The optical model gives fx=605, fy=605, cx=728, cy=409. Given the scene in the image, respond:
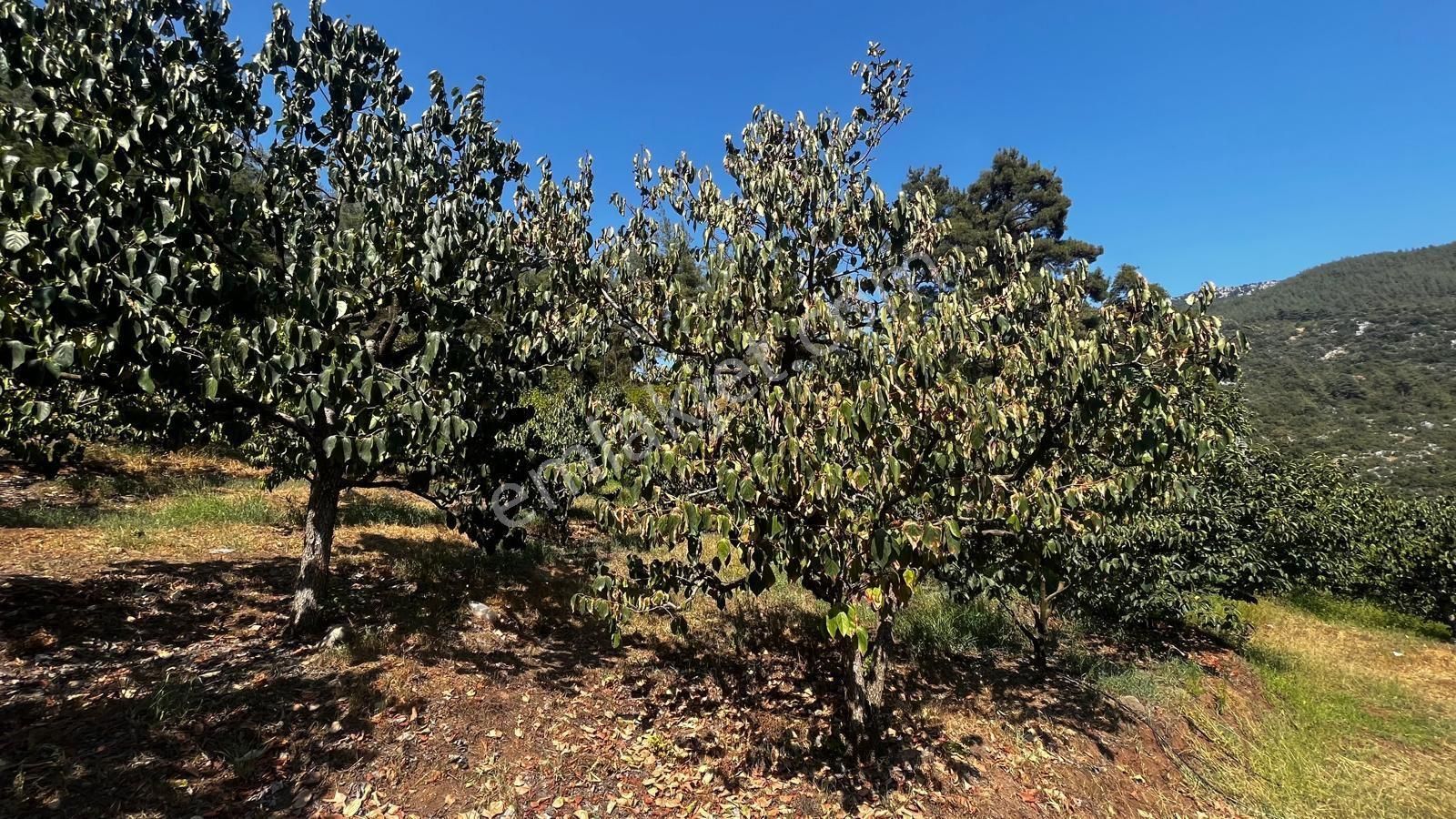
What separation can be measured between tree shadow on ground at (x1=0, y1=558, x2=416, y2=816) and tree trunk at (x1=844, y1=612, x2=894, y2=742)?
14.7 ft

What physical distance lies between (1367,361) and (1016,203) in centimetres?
7887

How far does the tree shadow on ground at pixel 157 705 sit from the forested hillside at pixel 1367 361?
4235 centimetres

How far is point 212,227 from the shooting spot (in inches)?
202

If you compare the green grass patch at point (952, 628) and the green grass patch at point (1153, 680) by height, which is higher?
the green grass patch at point (952, 628)

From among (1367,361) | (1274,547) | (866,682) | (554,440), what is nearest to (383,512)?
(554,440)

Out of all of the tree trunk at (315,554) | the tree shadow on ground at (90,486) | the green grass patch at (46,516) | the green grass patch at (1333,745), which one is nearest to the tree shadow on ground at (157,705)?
the tree trunk at (315,554)

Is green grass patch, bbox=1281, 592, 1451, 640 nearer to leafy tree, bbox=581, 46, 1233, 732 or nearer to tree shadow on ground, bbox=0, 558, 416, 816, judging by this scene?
leafy tree, bbox=581, 46, 1233, 732

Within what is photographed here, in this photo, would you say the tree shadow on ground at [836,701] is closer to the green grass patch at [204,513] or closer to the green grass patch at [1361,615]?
the green grass patch at [204,513]

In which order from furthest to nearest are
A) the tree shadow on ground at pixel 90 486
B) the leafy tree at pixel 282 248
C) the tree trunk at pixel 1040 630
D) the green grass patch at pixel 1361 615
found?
the green grass patch at pixel 1361 615 < the tree shadow on ground at pixel 90 486 < the tree trunk at pixel 1040 630 < the leafy tree at pixel 282 248

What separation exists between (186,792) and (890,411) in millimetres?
5682

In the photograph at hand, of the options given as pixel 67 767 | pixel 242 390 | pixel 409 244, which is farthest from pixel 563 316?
pixel 67 767

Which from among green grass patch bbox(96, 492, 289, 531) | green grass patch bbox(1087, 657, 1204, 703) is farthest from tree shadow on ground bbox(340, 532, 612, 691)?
green grass patch bbox(1087, 657, 1204, 703)

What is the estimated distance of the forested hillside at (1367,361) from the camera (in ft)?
186

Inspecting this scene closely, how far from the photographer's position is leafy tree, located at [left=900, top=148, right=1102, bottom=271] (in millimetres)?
38906
